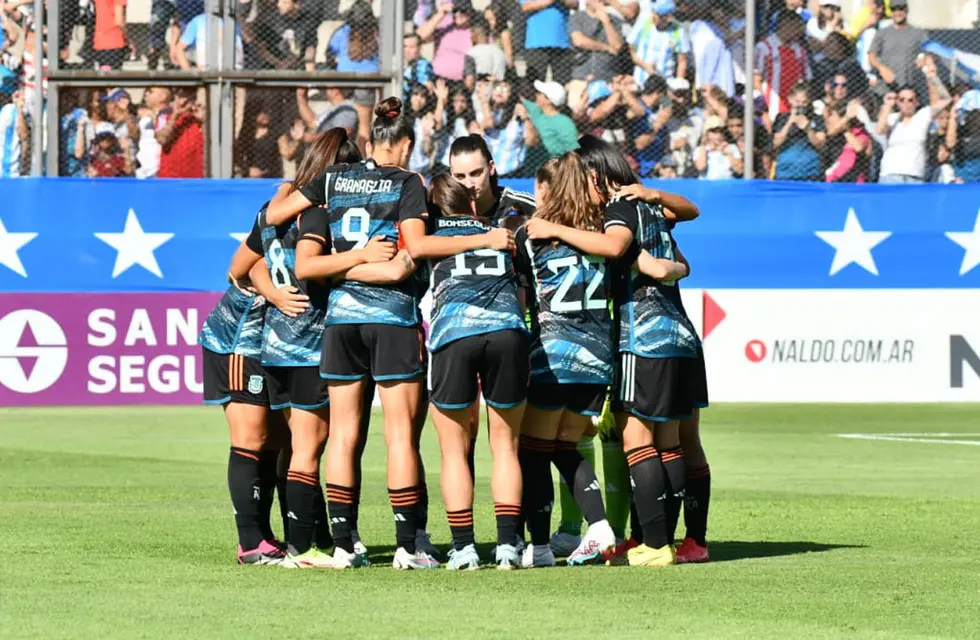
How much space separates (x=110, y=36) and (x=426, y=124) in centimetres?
335

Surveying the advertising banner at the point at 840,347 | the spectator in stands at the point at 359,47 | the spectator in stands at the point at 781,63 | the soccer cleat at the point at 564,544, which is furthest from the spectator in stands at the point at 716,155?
the soccer cleat at the point at 564,544

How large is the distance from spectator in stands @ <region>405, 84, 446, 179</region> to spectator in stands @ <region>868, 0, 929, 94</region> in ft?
15.1

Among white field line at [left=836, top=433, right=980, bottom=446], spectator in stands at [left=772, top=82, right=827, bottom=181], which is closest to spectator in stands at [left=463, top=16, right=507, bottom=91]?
spectator in stands at [left=772, top=82, right=827, bottom=181]

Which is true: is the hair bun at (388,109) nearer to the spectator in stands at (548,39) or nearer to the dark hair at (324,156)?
the dark hair at (324,156)

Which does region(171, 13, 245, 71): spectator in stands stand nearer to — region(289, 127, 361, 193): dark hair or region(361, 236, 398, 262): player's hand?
region(289, 127, 361, 193): dark hair

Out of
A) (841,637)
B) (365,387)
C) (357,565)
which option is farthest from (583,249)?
(841,637)

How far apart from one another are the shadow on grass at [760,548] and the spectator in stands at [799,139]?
10.2 m

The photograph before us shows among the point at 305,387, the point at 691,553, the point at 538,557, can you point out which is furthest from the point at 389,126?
the point at 691,553

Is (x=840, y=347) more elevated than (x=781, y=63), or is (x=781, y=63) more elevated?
(x=781, y=63)

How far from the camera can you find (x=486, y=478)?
12.6 m

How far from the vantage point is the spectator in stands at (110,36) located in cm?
1816

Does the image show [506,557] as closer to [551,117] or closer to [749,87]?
[551,117]

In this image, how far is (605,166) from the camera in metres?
7.95

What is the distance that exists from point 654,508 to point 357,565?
1.35m
